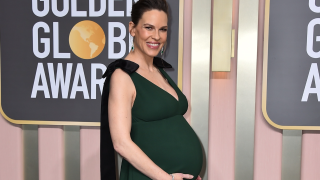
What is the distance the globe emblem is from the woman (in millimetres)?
440

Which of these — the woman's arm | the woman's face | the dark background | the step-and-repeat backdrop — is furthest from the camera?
the step-and-repeat backdrop

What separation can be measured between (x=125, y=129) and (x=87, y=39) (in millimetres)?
782

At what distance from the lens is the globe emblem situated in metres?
1.58

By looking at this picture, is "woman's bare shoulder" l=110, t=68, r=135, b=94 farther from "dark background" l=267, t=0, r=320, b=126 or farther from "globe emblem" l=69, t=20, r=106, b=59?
"dark background" l=267, t=0, r=320, b=126

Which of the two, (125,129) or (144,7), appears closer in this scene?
(125,129)

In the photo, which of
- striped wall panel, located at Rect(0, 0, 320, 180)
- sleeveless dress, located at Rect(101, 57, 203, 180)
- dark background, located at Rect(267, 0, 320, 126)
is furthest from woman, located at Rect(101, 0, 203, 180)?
dark background, located at Rect(267, 0, 320, 126)

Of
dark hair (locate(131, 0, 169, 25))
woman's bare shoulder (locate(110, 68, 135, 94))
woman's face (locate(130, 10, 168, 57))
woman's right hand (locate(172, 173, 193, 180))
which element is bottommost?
woman's right hand (locate(172, 173, 193, 180))

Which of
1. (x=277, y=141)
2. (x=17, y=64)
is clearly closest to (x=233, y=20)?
(x=277, y=141)

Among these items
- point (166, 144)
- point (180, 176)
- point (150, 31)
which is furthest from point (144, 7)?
point (180, 176)

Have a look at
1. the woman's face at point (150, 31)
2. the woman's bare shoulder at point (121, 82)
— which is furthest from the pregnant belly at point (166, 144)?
the woman's face at point (150, 31)

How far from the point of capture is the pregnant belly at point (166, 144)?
112cm

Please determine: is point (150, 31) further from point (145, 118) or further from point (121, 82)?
point (145, 118)

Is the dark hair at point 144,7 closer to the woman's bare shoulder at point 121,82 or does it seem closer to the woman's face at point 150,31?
the woman's face at point 150,31

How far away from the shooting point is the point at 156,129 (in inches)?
44.4
